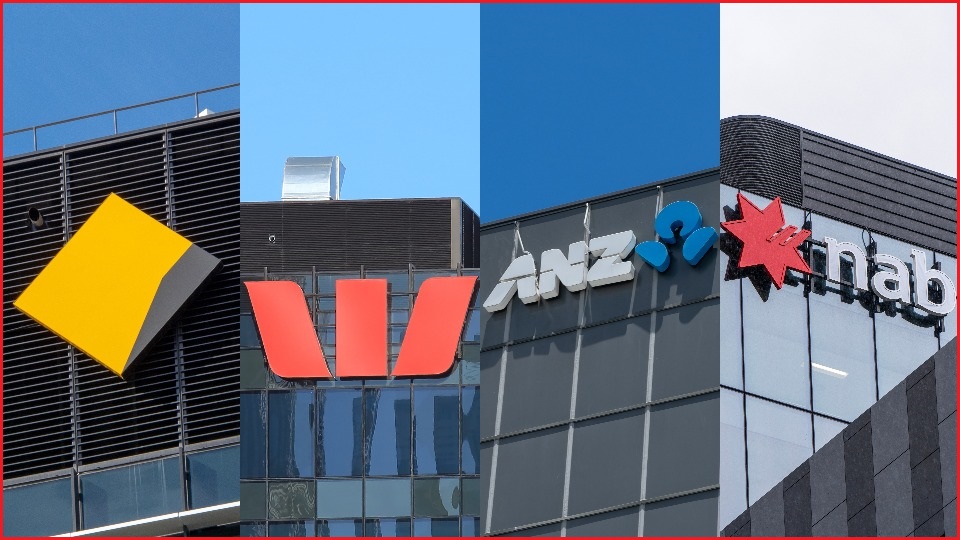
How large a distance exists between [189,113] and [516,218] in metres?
8.08

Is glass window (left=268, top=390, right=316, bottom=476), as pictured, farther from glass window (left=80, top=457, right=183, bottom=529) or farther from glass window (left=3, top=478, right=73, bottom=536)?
glass window (left=3, top=478, right=73, bottom=536)

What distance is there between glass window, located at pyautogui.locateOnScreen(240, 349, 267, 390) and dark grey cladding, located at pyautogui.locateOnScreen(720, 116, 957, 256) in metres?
11.1

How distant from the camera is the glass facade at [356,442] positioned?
44.9m

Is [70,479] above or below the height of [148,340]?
below

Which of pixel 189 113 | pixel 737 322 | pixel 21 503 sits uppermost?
pixel 189 113

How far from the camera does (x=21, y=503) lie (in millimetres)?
44281

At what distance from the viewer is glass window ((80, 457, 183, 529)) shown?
1711 inches

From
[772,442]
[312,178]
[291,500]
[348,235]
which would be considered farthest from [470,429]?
[312,178]

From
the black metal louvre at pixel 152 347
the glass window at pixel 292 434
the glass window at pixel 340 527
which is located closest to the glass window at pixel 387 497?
the glass window at pixel 340 527

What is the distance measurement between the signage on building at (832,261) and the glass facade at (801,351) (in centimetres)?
18

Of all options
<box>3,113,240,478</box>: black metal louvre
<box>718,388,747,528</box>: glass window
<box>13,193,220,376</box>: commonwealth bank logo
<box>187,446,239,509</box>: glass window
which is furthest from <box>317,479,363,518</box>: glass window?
<box>718,388,747,528</box>: glass window

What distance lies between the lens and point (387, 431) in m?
45.7

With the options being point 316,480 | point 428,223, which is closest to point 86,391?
point 316,480

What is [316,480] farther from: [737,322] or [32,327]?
[737,322]
